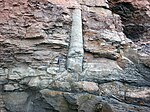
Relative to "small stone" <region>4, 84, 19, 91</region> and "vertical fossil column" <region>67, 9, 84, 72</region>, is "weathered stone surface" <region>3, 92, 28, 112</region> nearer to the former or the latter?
"small stone" <region>4, 84, 19, 91</region>

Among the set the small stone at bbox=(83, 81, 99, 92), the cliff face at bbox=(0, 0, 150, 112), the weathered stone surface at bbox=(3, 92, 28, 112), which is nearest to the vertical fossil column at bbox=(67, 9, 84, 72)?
the cliff face at bbox=(0, 0, 150, 112)

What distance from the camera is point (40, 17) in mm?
4289

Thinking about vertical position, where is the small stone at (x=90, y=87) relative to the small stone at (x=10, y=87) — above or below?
above

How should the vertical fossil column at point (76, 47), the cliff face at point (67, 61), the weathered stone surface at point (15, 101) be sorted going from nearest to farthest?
the cliff face at point (67, 61), the weathered stone surface at point (15, 101), the vertical fossil column at point (76, 47)

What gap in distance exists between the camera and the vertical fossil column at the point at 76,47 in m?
4.02

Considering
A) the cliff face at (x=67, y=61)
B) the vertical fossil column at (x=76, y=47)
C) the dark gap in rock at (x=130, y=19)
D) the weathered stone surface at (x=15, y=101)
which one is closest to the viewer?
the cliff face at (x=67, y=61)

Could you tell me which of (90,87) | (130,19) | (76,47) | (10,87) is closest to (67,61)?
(76,47)

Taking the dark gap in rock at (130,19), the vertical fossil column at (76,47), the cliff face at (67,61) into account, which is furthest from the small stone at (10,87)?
the dark gap in rock at (130,19)

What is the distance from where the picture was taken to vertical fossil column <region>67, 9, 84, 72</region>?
4020 millimetres

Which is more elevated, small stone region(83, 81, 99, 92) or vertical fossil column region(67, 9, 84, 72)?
vertical fossil column region(67, 9, 84, 72)

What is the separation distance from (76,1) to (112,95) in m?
1.71

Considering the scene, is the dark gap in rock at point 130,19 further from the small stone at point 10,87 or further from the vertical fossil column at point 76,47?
the small stone at point 10,87

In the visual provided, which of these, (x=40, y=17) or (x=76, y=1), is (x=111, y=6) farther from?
(x=40, y=17)

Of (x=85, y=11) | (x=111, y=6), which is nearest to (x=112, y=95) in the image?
(x=85, y=11)
